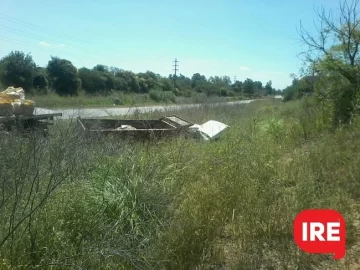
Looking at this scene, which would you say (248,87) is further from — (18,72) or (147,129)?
(147,129)

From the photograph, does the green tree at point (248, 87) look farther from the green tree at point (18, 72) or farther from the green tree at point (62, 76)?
the green tree at point (18, 72)

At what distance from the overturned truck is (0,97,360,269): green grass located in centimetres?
259

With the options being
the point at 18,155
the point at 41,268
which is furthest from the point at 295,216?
the point at 18,155

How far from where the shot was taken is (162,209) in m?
3.37

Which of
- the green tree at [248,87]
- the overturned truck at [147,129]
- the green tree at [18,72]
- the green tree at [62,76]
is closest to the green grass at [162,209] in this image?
the overturned truck at [147,129]

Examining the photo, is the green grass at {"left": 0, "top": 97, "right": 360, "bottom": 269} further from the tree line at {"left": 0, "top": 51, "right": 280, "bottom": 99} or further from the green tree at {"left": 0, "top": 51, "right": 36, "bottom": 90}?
the green tree at {"left": 0, "top": 51, "right": 36, "bottom": 90}

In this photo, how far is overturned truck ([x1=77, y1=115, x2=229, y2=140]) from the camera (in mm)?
7254

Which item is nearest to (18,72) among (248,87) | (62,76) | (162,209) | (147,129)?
(62,76)

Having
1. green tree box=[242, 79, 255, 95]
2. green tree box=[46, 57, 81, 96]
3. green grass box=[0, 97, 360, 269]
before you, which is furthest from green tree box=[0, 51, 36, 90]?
green tree box=[242, 79, 255, 95]

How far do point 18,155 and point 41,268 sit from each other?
1.08 m

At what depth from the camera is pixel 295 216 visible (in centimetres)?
320

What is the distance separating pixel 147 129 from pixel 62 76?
24.0 meters

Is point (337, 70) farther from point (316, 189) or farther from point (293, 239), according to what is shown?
point (293, 239)

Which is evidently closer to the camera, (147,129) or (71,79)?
(147,129)
